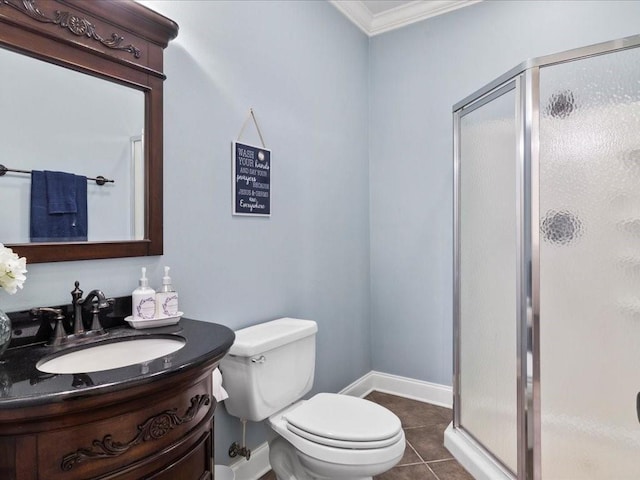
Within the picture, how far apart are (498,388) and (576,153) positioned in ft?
3.59

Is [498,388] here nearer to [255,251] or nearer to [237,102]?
[255,251]

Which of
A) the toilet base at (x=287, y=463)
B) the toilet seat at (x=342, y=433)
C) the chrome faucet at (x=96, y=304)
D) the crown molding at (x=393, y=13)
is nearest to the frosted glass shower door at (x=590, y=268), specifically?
the toilet seat at (x=342, y=433)

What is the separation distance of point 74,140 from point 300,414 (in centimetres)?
129

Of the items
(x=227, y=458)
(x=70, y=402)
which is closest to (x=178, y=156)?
(x=70, y=402)

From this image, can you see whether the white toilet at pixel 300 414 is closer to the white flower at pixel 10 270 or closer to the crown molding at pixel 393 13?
the white flower at pixel 10 270

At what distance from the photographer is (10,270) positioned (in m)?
0.92

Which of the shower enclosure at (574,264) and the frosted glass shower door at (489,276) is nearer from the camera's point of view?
the shower enclosure at (574,264)

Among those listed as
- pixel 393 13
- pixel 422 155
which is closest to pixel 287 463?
pixel 422 155

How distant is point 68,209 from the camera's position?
125 cm

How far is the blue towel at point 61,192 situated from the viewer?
1206 mm

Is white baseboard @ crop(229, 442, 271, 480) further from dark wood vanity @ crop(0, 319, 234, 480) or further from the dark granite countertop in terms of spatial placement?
the dark granite countertop

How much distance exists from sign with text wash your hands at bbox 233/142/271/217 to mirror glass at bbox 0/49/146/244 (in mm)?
464

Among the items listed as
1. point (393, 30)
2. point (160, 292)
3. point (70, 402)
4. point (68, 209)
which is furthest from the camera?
point (393, 30)

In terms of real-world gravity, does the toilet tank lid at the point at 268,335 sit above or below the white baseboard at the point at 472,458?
above
